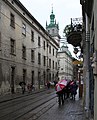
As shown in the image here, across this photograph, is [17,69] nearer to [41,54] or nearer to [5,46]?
[5,46]

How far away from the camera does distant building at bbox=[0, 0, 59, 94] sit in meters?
30.7

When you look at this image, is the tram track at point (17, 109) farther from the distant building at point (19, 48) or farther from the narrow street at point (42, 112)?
the distant building at point (19, 48)

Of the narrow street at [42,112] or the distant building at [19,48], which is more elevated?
the distant building at [19,48]

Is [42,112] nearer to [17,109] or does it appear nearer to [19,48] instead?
[17,109]

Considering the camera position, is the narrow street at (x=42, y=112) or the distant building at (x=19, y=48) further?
the distant building at (x=19, y=48)

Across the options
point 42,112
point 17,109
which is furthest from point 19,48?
point 42,112

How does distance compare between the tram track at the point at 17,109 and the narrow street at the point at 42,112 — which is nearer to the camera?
the narrow street at the point at 42,112

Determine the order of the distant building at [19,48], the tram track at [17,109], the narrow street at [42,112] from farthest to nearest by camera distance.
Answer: the distant building at [19,48] → the tram track at [17,109] → the narrow street at [42,112]

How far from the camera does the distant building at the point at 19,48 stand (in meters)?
30.7

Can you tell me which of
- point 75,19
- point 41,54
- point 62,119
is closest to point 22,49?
point 41,54

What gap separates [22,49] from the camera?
125 feet

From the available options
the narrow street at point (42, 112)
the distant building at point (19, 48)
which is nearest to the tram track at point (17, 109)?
the narrow street at point (42, 112)

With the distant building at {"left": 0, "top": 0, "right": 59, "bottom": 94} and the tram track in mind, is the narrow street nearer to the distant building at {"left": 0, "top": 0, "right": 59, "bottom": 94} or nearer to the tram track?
the tram track

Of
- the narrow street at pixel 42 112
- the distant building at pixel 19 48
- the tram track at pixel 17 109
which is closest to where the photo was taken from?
the narrow street at pixel 42 112
